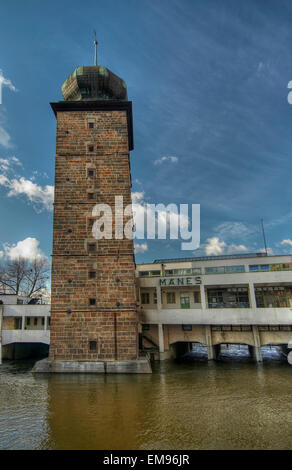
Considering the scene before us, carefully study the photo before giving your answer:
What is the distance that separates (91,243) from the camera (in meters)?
22.4

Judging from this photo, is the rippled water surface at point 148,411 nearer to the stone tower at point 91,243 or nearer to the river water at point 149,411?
the river water at point 149,411

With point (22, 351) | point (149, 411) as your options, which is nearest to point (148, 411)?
point (149, 411)

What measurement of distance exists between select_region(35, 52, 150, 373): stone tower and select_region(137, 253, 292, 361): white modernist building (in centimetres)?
600

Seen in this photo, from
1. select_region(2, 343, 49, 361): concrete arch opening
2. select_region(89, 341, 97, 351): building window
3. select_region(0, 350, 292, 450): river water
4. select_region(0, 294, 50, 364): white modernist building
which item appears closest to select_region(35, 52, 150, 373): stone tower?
select_region(89, 341, 97, 351): building window

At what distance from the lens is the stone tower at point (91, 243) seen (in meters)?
20.5

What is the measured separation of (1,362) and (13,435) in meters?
19.7

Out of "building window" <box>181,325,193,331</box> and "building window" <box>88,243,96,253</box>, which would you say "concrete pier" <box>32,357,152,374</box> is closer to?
"building window" <box>181,325,193,331</box>

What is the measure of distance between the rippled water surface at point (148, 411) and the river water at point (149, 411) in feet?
0.12

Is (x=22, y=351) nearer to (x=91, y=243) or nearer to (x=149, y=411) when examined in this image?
(x=91, y=243)

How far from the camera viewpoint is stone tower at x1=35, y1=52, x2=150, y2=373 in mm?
20516

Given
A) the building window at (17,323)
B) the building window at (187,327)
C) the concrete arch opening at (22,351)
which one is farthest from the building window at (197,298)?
the concrete arch opening at (22,351)

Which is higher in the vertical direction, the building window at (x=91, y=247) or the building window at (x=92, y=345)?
the building window at (x=91, y=247)

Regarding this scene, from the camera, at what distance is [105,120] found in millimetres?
24953

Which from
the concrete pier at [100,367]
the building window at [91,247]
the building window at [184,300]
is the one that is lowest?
the concrete pier at [100,367]
